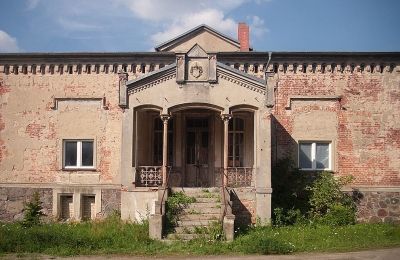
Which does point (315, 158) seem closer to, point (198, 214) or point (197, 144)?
point (197, 144)

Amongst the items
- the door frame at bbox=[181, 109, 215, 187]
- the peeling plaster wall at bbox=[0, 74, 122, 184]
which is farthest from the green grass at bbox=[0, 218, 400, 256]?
the peeling plaster wall at bbox=[0, 74, 122, 184]

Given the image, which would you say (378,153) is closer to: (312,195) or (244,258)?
(312,195)

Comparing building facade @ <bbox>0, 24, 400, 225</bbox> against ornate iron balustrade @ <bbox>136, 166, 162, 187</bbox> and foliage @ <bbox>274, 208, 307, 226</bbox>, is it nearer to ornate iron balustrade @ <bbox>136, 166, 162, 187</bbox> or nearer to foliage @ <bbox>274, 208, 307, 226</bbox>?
ornate iron balustrade @ <bbox>136, 166, 162, 187</bbox>

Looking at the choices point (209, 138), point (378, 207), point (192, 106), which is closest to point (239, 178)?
point (209, 138)

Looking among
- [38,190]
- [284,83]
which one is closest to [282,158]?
[284,83]

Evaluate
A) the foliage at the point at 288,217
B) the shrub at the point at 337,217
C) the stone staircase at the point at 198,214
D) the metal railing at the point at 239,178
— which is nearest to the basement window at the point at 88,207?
the stone staircase at the point at 198,214

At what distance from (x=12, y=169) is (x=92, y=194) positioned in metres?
3.88

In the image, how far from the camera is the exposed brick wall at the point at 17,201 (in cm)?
1923

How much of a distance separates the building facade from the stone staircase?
2543 mm

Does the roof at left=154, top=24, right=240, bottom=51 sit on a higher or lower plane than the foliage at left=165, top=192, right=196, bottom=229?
higher

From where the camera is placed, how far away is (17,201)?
1936 centimetres

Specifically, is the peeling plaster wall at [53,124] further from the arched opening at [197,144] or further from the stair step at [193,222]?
the stair step at [193,222]

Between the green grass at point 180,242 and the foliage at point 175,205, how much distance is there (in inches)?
35.8

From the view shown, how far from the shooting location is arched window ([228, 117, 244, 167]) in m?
19.0
